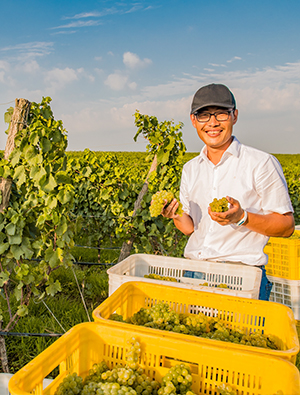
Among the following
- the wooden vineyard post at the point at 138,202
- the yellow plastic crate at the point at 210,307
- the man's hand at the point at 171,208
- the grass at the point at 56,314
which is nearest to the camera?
the yellow plastic crate at the point at 210,307

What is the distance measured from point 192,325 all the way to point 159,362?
33 centimetres

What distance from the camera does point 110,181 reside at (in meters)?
4.60

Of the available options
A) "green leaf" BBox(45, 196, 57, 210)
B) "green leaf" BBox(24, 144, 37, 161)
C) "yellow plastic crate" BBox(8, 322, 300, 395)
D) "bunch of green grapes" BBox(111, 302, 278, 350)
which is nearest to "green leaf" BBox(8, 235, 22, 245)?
"green leaf" BBox(45, 196, 57, 210)

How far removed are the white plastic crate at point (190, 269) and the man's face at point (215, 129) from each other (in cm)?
78

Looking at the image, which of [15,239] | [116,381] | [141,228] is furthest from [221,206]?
[141,228]

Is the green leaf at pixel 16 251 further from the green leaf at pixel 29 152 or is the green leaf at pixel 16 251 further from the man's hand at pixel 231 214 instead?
the man's hand at pixel 231 214

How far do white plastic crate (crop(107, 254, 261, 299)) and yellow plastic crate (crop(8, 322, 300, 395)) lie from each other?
0.52 metres

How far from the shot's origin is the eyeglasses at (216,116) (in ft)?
6.57

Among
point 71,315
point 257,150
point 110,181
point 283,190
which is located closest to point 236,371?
point 283,190

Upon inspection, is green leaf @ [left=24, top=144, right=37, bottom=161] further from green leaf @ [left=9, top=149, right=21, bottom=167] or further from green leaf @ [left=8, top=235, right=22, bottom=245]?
green leaf @ [left=8, top=235, right=22, bottom=245]

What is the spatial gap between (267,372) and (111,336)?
58 cm

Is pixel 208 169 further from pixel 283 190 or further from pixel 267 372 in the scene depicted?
pixel 267 372

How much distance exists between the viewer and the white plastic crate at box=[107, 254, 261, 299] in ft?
6.32

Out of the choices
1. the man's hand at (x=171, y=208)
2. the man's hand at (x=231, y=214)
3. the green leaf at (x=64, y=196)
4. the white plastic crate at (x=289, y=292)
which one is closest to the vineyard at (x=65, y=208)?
the green leaf at (x=64, y=196)
